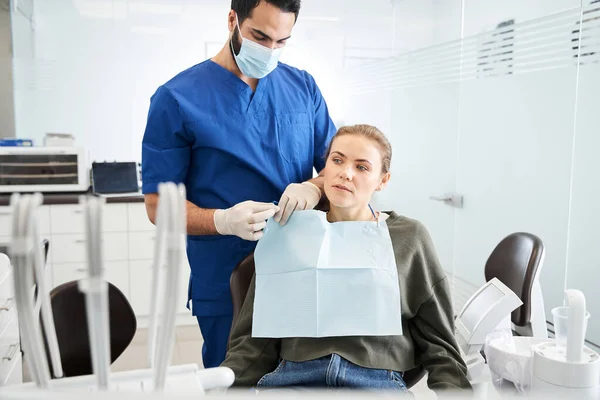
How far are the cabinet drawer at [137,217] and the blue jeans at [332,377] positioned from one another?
7.86 feet

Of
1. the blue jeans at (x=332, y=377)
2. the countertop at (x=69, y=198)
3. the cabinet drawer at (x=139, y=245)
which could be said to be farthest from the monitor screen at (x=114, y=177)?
the blue jeans at (x=332, y=377)

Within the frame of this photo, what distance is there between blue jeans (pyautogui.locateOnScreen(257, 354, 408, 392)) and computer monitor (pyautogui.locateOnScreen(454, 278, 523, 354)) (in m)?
0.19

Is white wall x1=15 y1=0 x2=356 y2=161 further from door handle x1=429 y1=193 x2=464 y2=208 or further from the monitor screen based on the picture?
door handle x1=429 y1=193 x2=464 y2=208

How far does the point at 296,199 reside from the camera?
142 cm

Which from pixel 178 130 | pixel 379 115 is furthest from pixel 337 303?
pixel 379 115

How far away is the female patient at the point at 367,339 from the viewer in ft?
4.27

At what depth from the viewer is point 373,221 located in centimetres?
147

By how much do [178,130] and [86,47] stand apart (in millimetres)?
2912

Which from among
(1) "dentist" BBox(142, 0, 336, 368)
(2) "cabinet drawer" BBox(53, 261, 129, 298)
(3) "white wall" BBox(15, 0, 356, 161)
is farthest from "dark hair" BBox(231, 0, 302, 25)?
(3) "white wall" BBox(15, 0, 356, 161)

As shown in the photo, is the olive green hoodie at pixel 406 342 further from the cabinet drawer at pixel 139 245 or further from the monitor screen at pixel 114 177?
the monitor screen at pixel 114 177

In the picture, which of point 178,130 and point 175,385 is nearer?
point 175,385

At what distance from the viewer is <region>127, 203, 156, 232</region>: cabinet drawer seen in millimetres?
3529

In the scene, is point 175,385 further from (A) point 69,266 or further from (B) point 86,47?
(B) point 86,47

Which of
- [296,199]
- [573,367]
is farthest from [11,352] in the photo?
[573,367]
